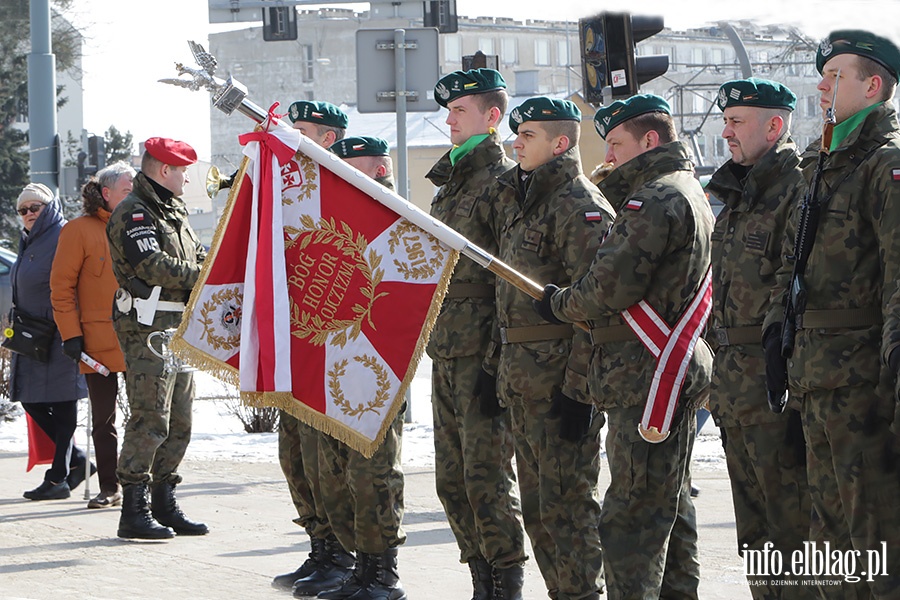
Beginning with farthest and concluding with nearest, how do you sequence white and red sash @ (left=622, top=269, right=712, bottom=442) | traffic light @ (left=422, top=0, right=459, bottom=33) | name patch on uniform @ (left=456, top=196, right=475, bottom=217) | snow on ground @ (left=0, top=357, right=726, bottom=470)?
traffic light @ (left=422, top=0, right=459, bottom=33) → snow on ground @ (left=0, top=357, right=726, bottom=470) → name patch on uniform @ (left=456, top=196, right=475, bottom=217) → white and red sash @ (left=622, top=269, right=712, bottom=442)

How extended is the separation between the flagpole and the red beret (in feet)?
7.50

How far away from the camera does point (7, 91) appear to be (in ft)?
130

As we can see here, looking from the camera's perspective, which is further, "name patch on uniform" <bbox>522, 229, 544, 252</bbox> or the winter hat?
the winter hat

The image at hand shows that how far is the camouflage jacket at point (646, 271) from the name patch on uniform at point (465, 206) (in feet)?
3.57

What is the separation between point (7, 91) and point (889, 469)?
126 ft

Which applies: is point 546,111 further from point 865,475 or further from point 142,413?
point 142,413

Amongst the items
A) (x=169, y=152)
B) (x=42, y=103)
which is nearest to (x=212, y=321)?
(x=169, y=152)

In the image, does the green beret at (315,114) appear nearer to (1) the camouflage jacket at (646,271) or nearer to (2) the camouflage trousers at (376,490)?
(2) the camouflage trousers at (376,490)

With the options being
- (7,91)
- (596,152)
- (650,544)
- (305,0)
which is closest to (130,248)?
(650,544)

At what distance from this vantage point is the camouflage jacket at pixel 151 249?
311 inches

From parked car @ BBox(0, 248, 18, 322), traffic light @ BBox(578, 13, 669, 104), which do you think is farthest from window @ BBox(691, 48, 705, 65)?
traffic light @ BBox(578, 13, 669, 104)

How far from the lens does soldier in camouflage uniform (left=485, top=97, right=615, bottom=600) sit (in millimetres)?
5598

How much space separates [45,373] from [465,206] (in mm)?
4595

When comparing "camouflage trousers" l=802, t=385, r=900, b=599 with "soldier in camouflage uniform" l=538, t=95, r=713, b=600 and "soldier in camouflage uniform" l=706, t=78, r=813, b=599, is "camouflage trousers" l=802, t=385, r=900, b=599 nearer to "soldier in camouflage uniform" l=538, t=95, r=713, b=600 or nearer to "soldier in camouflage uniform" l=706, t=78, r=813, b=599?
"soldier in camouflage uniform" l=706, t=78, r=813, b=599
